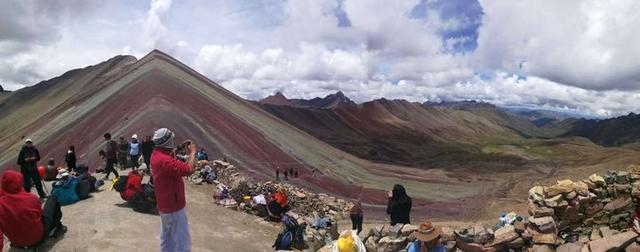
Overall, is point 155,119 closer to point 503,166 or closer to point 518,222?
point 518,222

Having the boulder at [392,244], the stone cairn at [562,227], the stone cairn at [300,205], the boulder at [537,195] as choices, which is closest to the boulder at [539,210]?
the stone cairn at [562,227]

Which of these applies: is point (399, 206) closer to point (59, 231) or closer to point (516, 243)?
point (516, 243)

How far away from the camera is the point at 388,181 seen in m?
62.1

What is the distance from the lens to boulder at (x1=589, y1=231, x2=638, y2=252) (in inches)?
339

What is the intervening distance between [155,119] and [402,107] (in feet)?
531

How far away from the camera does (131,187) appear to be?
1403 centimetres

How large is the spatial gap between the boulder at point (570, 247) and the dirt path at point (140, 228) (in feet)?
23.2

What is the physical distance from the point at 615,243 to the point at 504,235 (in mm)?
1977

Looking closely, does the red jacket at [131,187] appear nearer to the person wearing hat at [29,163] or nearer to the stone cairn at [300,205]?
the person wearing hat at [29,163]

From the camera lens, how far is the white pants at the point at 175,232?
7672 millimetres

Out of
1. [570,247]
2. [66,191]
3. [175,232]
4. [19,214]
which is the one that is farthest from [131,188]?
[570,247]

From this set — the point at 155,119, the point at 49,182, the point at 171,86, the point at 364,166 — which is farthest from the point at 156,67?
the point at 49,182

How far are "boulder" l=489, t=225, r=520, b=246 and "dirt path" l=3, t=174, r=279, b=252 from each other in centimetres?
593

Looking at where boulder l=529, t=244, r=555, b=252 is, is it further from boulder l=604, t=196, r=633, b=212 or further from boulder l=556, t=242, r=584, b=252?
boulder l=604, t=196, r=633, b=212
